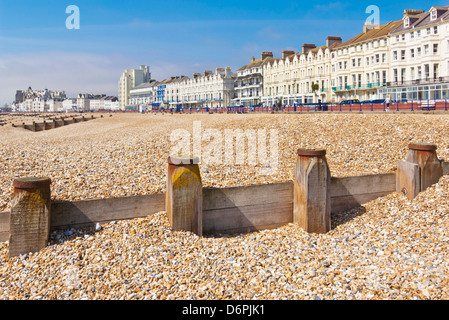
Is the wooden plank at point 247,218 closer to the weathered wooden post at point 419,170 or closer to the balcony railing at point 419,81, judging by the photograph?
the weathered wooden post at point 419,170

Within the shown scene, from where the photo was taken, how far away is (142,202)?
23.3 feet

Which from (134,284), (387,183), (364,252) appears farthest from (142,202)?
(387,183)

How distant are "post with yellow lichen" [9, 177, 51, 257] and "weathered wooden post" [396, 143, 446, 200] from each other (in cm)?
716

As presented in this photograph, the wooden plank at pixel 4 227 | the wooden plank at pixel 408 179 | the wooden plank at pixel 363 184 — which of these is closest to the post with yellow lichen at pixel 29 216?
the wooden plank at pixel 4 227

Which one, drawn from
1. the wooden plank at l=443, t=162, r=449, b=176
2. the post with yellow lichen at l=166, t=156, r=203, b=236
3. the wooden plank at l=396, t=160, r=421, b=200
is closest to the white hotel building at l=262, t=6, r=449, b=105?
the wooden plank at l=443, t=162, r=449, b=176

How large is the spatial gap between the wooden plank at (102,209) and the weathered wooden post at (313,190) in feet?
8.70

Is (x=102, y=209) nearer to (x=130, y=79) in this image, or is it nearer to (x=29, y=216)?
(x=29, y=216)

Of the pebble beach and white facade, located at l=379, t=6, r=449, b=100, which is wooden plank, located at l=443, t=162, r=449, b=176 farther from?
white facade, located at l=379, t=6, r=449, b=100

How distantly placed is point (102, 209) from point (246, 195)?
264cm

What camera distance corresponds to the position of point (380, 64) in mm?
57094

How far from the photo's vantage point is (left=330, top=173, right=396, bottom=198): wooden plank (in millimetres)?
8383

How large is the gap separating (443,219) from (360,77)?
5860 centimetres

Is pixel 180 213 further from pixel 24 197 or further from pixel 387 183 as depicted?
pixel 387 183

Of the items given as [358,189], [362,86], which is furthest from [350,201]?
[362,86]
